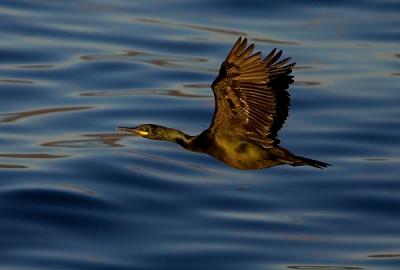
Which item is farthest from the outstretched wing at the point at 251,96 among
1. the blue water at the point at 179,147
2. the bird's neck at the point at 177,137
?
the blue water at the point at 179,147

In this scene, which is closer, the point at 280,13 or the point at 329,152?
the point at 329,152

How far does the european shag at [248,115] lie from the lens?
11.6 metres

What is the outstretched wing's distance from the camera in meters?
11.5

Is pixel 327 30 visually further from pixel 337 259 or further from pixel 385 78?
pixel 337 259

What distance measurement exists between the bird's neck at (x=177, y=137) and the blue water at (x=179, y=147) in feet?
8.72

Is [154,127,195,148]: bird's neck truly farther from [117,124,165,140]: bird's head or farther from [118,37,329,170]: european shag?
[118,37,329,170]: european shag

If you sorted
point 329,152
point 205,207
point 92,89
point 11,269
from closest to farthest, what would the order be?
1. point 11,269
2. point 205,207
3. point 329,152
4. point 92,89

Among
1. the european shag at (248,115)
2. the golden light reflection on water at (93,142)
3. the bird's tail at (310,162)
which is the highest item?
the golden light reflection on water at (93,142)

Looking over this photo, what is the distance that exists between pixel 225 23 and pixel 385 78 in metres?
3.13

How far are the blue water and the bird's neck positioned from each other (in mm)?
2657

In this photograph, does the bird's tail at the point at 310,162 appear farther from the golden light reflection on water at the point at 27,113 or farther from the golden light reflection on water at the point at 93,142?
the golden light reflection on water at the point at 27,113

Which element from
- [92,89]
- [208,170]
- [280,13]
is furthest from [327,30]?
[208,170]

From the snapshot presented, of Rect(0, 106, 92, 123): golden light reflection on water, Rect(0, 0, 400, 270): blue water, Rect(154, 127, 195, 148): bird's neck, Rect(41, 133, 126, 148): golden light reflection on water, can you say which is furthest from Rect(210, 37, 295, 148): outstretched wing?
Rect(0, 106, 92, 123): golden light reflection on water

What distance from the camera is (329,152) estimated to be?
1748 centimetres
